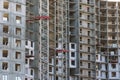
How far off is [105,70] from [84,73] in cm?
1004

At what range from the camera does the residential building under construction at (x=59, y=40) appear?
315ft

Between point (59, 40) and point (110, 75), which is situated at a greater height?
point (59, 40)

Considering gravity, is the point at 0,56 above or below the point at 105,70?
above

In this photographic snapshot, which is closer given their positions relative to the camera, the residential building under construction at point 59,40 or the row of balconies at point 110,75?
the residential building under construction at point 59,40

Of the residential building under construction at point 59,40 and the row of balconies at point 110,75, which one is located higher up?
the residential building under construction at point 59,40

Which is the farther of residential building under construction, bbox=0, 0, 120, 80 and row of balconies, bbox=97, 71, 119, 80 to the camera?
row of balconies, bbox=97, 71, 119, 80

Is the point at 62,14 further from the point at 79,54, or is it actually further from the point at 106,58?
the point at 106,58

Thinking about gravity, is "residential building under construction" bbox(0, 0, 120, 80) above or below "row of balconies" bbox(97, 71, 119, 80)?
above

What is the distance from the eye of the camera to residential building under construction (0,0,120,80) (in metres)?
96.1

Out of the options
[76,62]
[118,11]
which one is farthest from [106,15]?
[76,62]

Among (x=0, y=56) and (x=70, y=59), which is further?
(x=70, y=59)

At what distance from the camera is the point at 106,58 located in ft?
454

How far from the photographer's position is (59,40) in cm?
12362

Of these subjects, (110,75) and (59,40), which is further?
(110,75)
